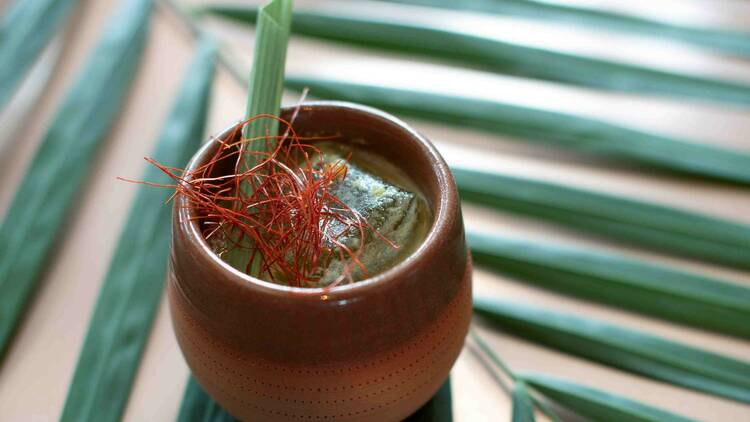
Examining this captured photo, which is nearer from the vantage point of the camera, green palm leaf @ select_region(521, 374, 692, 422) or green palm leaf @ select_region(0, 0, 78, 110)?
→ green palm leaf @ select_region(521, 374, 692, 422)

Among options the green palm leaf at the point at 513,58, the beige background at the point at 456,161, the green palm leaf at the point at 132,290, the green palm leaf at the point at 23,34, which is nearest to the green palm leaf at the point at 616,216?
the beige background at the point at 456,161

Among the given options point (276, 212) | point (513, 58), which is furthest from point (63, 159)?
point (513, 58)

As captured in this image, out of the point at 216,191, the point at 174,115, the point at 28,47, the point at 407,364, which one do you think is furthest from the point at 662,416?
the point at 28,47

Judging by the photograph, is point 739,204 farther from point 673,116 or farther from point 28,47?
point 28,47

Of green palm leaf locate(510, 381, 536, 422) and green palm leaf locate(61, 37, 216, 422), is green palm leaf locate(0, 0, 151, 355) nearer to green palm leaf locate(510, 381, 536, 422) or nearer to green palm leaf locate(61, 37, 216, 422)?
green palm leaf locate(61, 37, 216, 422)

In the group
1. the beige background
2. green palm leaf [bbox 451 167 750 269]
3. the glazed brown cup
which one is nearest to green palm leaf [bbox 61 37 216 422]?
the beige background

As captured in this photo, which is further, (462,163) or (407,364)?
(462,163)
